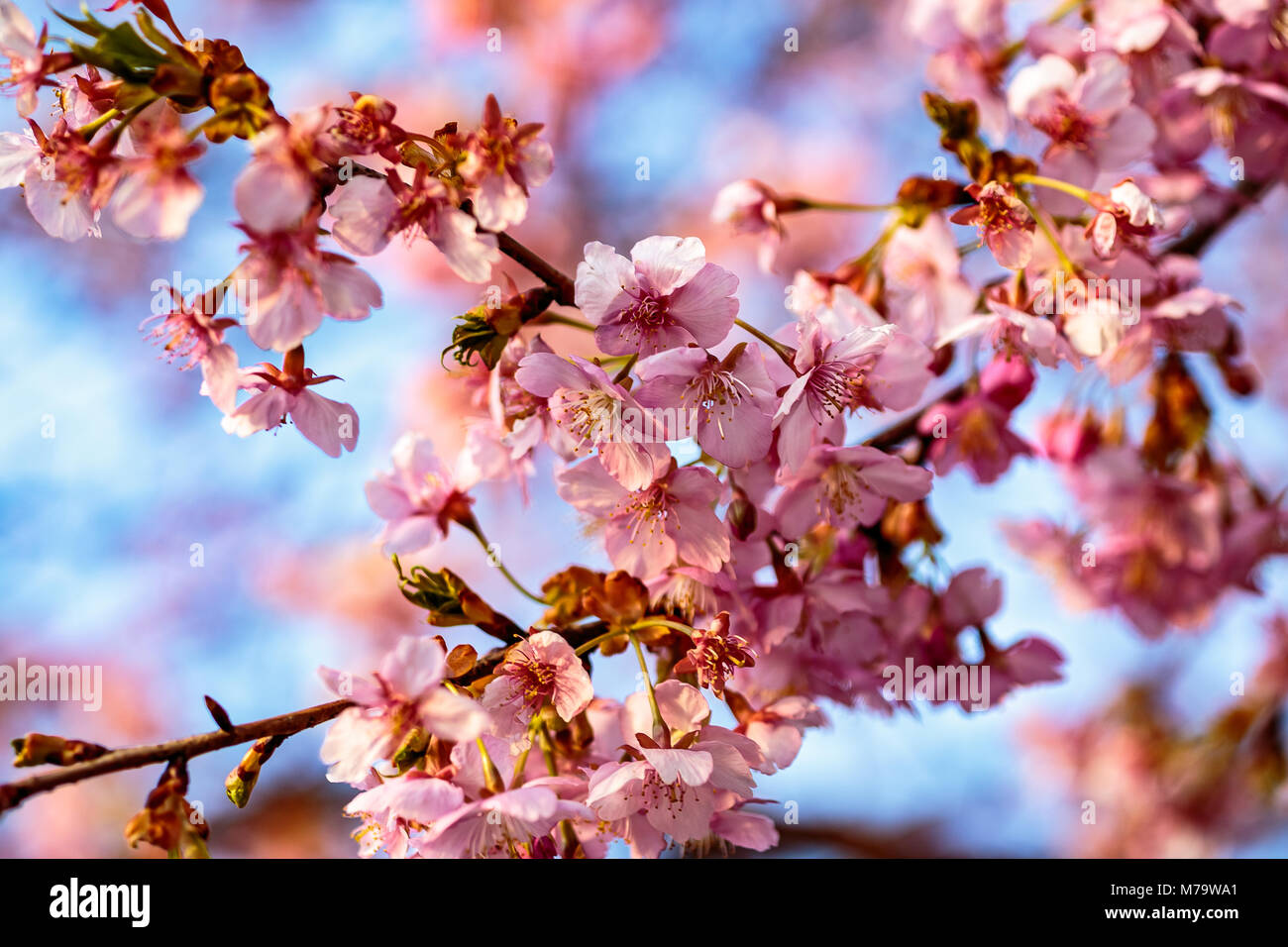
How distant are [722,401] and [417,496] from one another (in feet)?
1.19

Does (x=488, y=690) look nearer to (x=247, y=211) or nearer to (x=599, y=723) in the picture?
(x=599, y=723)

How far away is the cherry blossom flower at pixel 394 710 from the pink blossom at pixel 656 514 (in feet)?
0.64

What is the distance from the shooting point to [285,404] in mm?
856

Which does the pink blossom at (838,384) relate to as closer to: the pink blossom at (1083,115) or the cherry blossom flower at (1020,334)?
the cherry blossom flower at (1020,334)

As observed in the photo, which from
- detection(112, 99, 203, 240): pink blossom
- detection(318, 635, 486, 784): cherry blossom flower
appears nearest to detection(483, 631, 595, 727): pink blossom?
detection(318, 635, 486, 784): cherry blossom flower

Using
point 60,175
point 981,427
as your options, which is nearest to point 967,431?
point 981,427

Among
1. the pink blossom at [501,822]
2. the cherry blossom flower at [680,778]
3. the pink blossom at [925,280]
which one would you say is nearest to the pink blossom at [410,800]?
the pink blossom at [501,822]

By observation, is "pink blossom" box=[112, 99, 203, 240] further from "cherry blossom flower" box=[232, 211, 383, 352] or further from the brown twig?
the brown twig

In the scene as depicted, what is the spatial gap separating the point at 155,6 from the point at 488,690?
585mm

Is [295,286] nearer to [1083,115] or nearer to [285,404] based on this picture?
[285,404]

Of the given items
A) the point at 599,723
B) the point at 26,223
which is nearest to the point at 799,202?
the point at 599,723

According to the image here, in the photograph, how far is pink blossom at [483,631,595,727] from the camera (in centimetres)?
79

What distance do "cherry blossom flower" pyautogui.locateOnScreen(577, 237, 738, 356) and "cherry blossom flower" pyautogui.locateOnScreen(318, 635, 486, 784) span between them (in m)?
0.28

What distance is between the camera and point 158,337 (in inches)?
32.6
